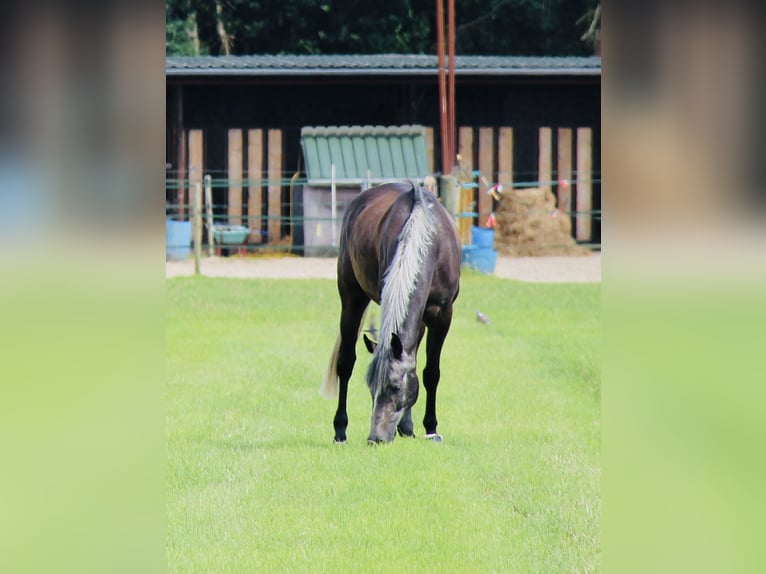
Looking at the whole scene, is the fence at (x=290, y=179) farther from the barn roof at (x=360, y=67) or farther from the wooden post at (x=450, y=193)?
the wooden post at (x=450, y=193)

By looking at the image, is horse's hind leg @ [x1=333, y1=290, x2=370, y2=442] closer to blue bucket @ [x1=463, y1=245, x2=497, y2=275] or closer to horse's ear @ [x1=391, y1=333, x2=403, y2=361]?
horse's ear @ [x1=391, y1=333, x2=403, y2=361]

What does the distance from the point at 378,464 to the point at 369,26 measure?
99.7 ft

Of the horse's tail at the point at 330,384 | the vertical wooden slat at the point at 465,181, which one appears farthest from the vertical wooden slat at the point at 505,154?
the horse's tail at the point at 330,384

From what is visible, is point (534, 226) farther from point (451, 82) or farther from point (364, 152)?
point (451, 82)

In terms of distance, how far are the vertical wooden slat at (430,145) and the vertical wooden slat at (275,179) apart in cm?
282

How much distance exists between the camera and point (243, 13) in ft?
120

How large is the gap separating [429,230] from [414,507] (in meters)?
2.16

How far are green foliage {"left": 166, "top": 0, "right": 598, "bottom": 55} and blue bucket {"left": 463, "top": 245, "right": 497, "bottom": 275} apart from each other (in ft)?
55.0

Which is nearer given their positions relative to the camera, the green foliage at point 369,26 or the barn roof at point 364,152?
the barn roof at point 364,152

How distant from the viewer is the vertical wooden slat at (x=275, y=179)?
919 inches

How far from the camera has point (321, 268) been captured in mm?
21000
